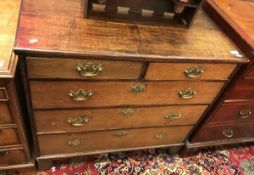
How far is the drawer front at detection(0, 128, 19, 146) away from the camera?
109 centimetres

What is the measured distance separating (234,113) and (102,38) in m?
0.98

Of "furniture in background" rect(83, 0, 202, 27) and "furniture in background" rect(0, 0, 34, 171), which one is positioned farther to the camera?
"furniture in background" rect(83, 0, 202, 27)

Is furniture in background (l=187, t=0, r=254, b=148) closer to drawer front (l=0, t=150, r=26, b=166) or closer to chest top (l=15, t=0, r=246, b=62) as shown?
chest top (l=15, t=0, r=246, b=62)

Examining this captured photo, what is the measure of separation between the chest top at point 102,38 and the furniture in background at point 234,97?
10 centimetres

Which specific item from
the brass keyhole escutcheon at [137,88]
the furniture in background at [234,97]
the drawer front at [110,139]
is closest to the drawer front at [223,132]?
the furniture in background at [234,97]

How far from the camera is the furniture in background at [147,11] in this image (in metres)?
1.06

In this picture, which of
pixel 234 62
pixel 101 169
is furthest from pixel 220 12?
pixel 101 169

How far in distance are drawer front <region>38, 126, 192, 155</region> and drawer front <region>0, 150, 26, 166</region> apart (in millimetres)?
105

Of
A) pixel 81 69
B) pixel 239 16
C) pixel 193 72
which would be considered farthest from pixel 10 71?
pixel 239 16

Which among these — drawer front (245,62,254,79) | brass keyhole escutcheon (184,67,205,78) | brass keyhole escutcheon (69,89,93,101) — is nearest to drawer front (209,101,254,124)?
drawer front (245,62,254,79)

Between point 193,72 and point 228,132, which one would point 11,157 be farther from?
point 228,132

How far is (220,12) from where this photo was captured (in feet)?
4.30

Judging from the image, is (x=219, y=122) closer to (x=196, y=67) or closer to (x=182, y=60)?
(x=196, y=67)

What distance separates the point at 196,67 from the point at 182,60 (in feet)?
0.37
